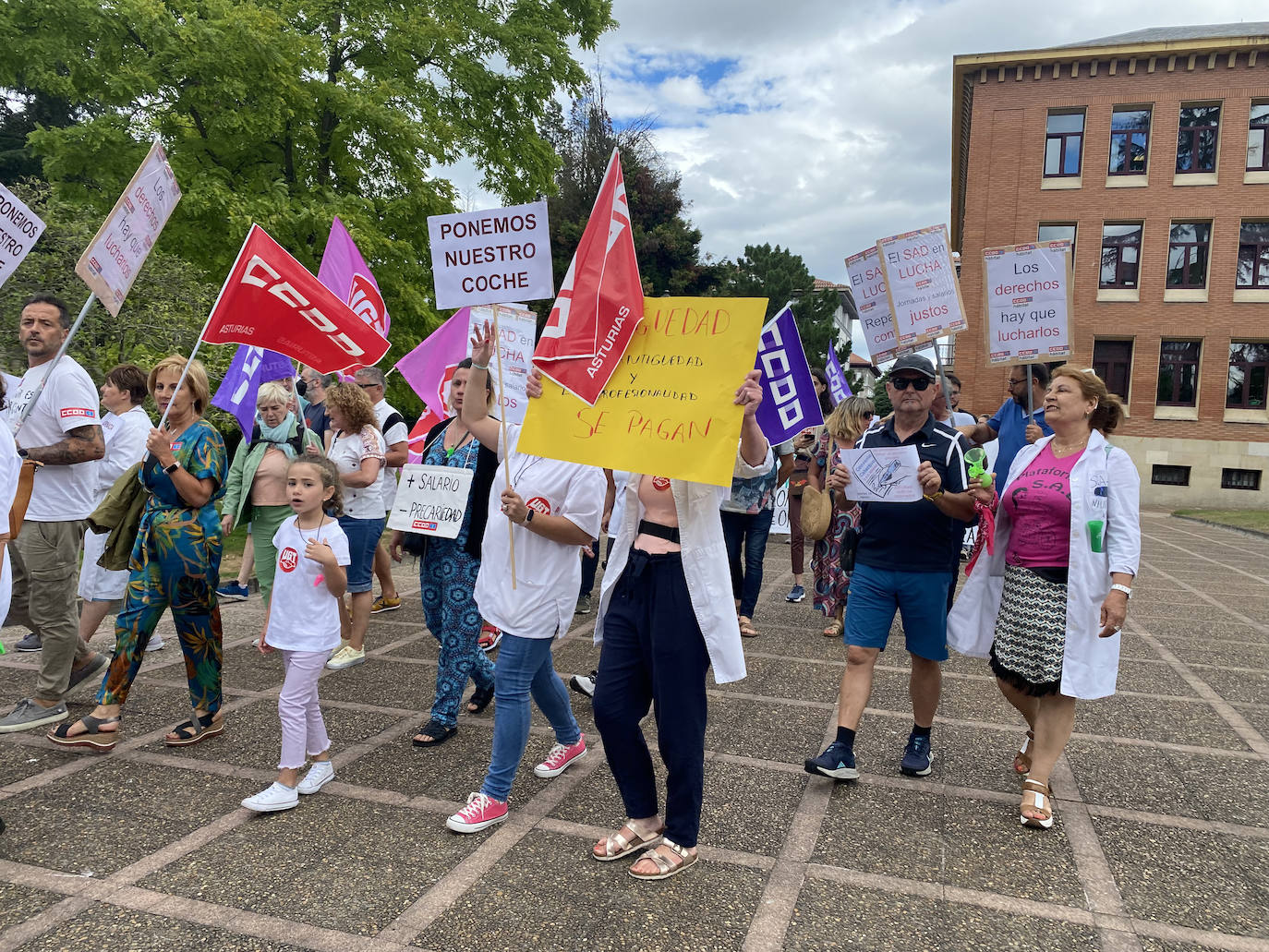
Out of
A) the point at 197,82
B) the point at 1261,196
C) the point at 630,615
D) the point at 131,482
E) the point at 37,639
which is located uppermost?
the point at 1261,196

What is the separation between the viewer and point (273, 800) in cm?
345

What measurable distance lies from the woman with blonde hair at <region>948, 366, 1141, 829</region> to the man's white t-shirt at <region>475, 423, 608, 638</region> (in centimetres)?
178

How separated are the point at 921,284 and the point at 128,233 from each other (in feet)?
15.3

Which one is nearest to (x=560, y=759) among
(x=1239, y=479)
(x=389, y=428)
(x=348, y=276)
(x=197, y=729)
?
(x=197, y=729)

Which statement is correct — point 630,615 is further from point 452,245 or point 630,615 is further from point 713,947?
point 452,245

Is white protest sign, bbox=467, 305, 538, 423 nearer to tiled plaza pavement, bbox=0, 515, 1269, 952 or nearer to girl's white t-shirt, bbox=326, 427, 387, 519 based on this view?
girl's white t-shirt, bbox=326, 427, 387, 519

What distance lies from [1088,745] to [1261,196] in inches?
1179

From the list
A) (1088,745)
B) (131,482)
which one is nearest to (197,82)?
(131,482)

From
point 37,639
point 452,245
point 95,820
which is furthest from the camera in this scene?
point 37,639

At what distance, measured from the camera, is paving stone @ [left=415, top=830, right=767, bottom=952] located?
2.65m

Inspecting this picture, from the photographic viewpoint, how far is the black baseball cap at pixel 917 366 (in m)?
3.87

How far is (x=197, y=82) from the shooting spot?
12.4 metres

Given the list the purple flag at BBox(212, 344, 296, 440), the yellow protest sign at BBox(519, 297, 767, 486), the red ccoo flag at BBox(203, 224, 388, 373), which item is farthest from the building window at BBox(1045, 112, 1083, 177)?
the yellow protest sign at BBox(519, 297, 767, 486)

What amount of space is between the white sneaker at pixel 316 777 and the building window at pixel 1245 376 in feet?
101
